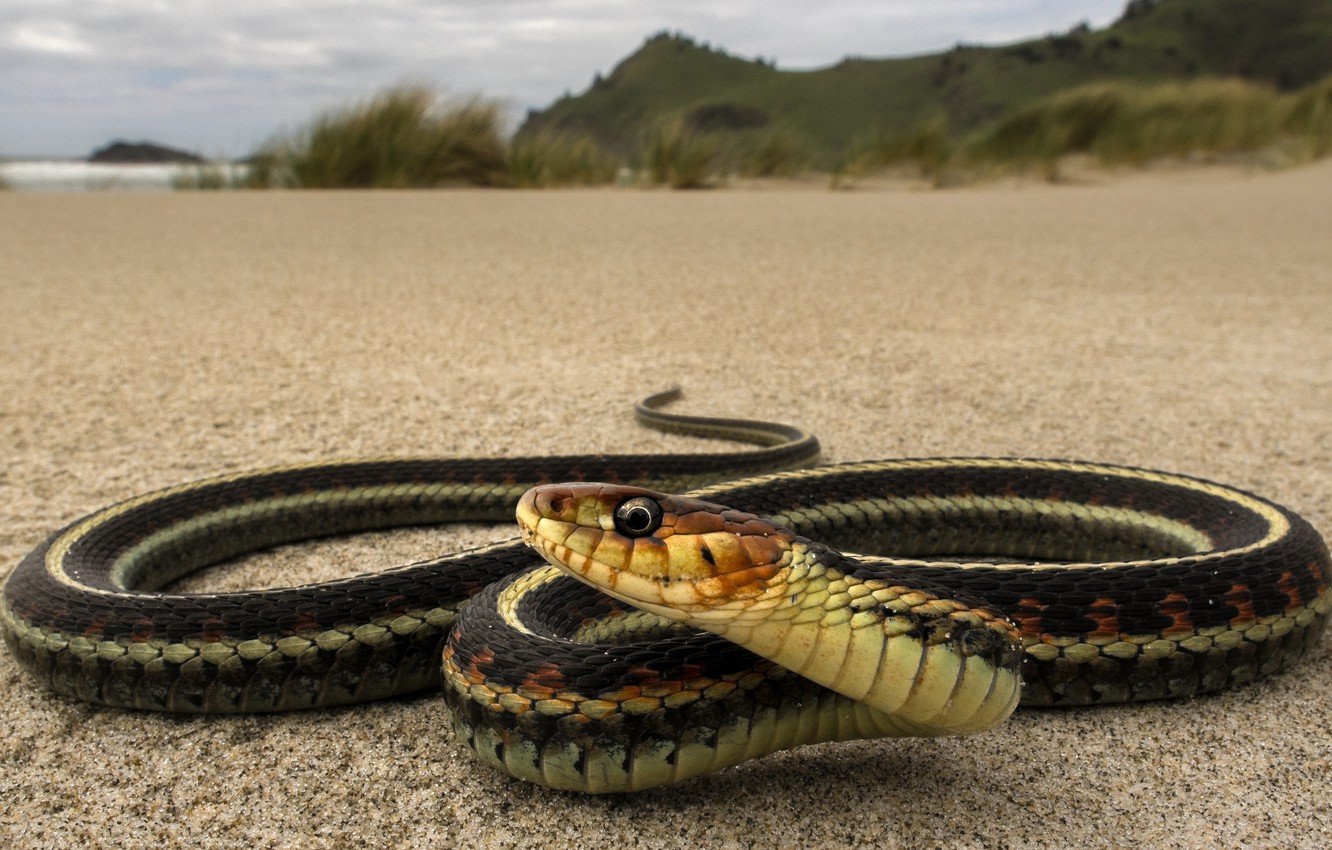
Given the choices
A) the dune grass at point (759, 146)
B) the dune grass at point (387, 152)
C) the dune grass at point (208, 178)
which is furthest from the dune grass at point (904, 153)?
the dune grass at point (208, 178)

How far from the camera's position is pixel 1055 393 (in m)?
4.18

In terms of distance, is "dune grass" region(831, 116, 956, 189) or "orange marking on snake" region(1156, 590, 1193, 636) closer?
"orange marking on snake" region(1156, 590, 1193, 636)

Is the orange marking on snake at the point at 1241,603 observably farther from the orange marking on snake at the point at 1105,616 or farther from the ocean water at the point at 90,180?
the ocean water at the point at 90,180

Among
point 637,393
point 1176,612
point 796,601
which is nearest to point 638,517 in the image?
point 796,601

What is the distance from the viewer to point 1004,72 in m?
63.3

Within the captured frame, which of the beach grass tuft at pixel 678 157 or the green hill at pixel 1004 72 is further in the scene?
the green hill at pixel 1004 72

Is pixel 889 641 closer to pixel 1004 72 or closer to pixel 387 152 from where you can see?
pixel 387 152

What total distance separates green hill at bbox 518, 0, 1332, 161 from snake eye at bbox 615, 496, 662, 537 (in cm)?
5593

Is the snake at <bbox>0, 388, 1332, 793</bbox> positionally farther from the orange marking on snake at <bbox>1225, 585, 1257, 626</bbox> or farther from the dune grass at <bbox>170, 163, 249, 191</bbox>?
the dune grass at <bbox>170, 163, 249, 191</bbox>

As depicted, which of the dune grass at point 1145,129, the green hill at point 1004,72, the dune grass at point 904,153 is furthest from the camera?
the green hill at point 1004,72

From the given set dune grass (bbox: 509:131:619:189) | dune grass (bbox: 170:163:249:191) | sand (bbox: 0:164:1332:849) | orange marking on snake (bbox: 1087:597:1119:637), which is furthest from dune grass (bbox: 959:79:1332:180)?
orange marking on snake (bbox: 1087:597:1119:637)

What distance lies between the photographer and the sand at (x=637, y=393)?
5.53ft

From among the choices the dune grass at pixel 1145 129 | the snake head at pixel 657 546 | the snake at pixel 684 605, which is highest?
the dune grass at pixel 1145 129

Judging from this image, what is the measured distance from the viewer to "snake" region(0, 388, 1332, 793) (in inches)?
60.2
